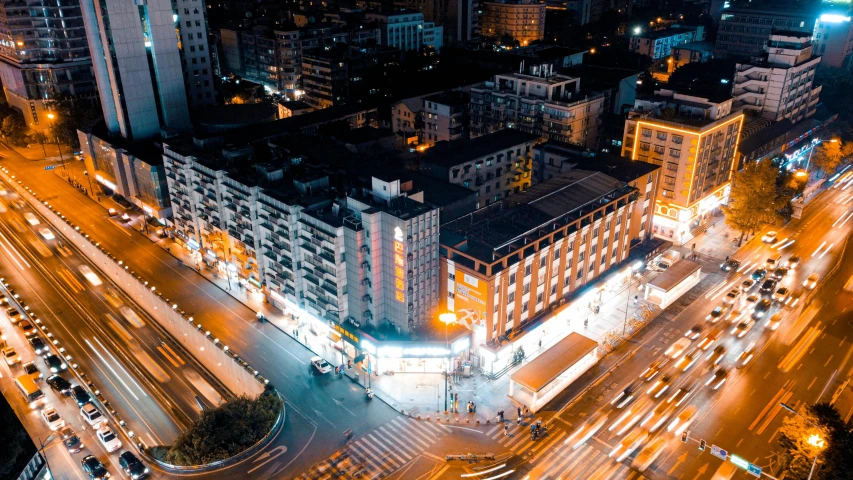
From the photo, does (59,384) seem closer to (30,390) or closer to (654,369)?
(30,390)

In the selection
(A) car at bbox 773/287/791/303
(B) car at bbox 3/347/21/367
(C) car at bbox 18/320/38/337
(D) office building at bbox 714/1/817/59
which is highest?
(D) office building at bbox 714/1/817/59

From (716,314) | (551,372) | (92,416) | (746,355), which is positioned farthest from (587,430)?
(92,416)

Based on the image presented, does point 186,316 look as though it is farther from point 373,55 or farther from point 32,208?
point 373,55

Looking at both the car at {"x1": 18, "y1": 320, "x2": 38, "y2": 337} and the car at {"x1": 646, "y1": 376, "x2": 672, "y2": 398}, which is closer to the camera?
the car at {"x1": 646, "y1": 376, "x2": 672, "y2": 398}

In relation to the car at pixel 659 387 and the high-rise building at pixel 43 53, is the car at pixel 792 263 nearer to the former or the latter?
the car at pixel 659 387

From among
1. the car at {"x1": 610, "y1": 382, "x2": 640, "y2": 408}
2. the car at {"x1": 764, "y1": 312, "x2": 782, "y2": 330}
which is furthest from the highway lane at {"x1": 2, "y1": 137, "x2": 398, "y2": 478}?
the car at {"x1": 764, "y1": 312, "x2": 782, "y2": 330}

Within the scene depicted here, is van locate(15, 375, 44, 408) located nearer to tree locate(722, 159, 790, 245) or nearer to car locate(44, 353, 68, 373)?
car locate(44, 353, 68, 373)

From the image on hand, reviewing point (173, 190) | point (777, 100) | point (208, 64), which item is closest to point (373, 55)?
point (208, 64)
